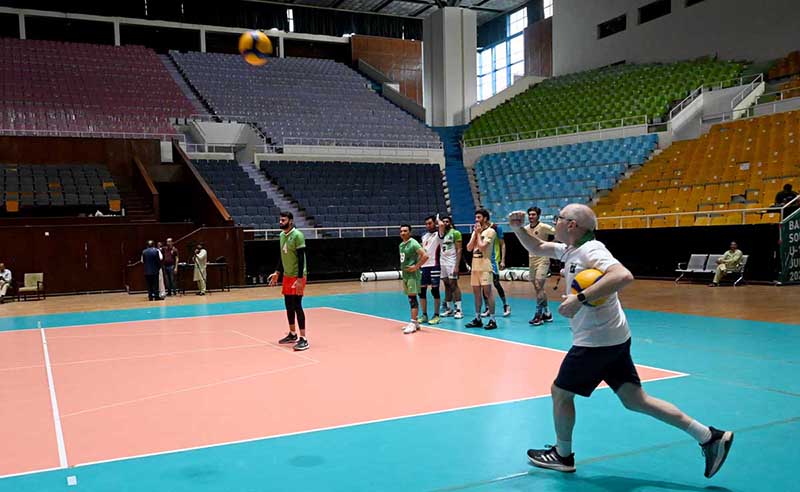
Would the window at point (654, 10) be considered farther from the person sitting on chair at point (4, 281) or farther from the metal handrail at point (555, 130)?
the person sitting on chair at point (4, 281)

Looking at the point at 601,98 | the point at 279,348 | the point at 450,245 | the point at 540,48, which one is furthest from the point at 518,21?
the point at 279,348

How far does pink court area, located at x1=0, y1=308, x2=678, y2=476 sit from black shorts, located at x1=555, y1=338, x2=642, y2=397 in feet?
6.66

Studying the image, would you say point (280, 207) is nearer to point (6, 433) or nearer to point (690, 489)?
point (6, 433)

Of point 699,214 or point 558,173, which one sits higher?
point 558,173

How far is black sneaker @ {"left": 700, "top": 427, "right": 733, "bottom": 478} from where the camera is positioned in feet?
13.5

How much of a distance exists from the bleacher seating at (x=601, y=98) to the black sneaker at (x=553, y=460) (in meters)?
24.8

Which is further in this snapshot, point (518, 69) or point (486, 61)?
point (486, 61)

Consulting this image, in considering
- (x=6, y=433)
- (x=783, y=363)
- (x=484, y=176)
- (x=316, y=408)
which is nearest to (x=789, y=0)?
(x=484, y=176)

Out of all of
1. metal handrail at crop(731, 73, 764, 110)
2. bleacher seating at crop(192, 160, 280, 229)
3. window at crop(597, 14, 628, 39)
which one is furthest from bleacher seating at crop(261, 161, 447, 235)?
window at crop(597, 14, 628, 39)

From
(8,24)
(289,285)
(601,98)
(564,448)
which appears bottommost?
(564,448)

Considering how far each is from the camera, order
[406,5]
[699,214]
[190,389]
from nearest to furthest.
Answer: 1. [190,389]
2. [699,214]
3. [406,5]

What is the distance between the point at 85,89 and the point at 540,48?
25.4m

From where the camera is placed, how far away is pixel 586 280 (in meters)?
3.88

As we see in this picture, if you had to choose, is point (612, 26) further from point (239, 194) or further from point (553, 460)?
point (553, 460)
